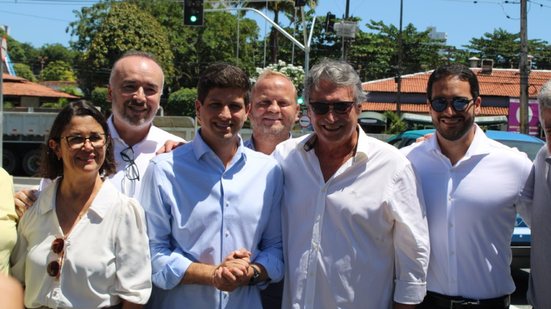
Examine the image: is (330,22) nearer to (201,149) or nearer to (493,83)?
(201,149)

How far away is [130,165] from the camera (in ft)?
12.4

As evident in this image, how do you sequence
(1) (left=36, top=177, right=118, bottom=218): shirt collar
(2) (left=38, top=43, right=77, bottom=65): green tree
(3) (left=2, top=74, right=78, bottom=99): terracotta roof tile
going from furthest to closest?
(2) (left=38, top=43, right=77, bottom=65): green tree → (3) (left=2, top=74, right=78, bottom=99): terracotta roof tile → (1) (left=36, top=177, right=118, bottom=218): shirt collar

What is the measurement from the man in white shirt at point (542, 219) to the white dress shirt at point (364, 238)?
666 millimetres

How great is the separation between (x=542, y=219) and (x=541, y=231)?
7 centimetres

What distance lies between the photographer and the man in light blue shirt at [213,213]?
10.2 ft

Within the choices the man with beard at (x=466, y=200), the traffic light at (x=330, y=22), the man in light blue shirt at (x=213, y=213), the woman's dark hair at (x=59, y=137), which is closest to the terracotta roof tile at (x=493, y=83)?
the traffic light at (x=330, y=22)

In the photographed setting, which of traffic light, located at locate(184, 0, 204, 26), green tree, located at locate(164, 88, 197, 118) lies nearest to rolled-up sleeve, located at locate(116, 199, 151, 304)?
traffic light, located at locate(184, 0, 204, 26)

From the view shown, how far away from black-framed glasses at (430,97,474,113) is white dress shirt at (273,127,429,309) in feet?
1.56

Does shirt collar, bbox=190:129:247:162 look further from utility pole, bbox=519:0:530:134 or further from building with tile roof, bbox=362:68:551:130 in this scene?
building with tile roof, bbox=362:68:551:130

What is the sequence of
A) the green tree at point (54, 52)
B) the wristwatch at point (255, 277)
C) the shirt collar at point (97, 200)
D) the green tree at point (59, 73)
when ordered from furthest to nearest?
1. the green tree at point (54, 52)
2. the green tree at point (59, 73)
3. the wristwatch at point (255, 277)
4. the shirt collar at point (97, 200)

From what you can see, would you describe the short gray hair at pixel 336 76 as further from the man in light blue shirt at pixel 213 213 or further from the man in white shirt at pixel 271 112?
the man in white shirt at pixel 271 112

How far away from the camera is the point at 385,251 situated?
325cm

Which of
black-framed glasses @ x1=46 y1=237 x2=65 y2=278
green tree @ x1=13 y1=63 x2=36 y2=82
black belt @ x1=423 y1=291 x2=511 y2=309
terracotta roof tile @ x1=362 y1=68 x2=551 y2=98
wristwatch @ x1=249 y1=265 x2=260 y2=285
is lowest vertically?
black belt @ x1=423 y1=291 x2=511 y2=309

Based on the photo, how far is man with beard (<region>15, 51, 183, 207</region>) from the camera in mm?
3820
